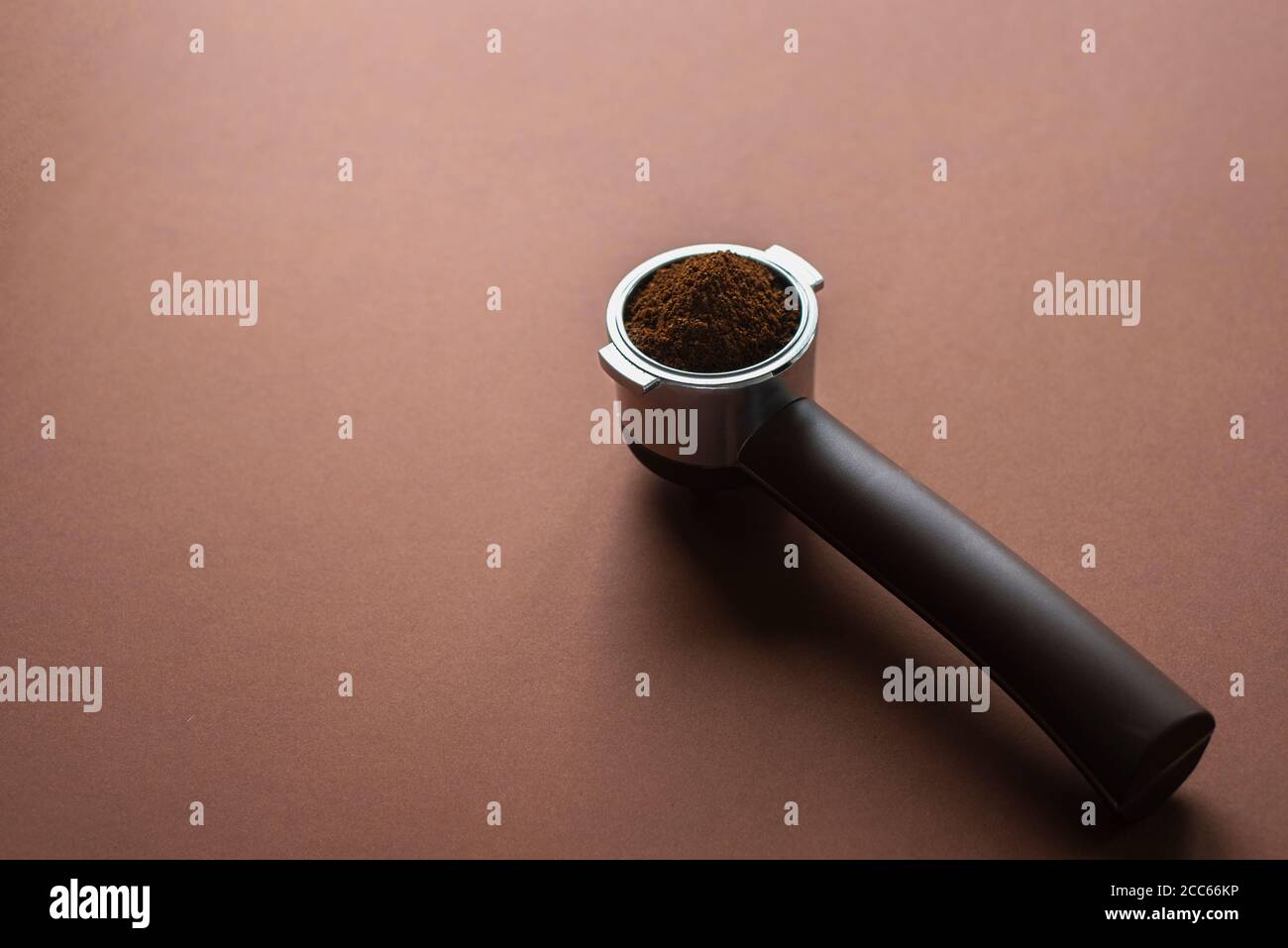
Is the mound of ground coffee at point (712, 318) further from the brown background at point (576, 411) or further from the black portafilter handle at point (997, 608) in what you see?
the brown background at point (576, 411)

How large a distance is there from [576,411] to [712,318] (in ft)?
0.74

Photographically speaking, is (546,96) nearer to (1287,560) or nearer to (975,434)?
(975,434)

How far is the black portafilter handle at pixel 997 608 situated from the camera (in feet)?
2.46

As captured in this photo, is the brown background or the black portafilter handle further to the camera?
the brown background

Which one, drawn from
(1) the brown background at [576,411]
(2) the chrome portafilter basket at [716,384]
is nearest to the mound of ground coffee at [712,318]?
(2) the chrome portafilter basket at [716,384]

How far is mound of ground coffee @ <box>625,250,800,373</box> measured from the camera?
34.9 inches

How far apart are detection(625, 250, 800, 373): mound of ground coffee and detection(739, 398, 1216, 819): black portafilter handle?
55 mm

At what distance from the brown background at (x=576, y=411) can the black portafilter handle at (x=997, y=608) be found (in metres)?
0.09

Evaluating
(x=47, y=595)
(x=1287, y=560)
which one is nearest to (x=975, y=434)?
(x=1287, y=560)

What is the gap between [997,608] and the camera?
0.79m

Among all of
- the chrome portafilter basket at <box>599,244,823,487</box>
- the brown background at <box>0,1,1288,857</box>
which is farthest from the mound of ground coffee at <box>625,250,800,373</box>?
the brown background at <box>0,1,1288,857</box>

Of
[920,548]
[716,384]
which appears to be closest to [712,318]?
[716,384]

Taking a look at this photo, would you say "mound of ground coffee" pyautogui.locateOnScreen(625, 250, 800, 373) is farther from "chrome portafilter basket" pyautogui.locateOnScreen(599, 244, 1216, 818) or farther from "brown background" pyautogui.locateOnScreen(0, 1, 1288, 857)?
"brown background" pyautogui.locateOnScreen(0, 1, 1288, 857)

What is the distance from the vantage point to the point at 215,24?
1.35 meters
